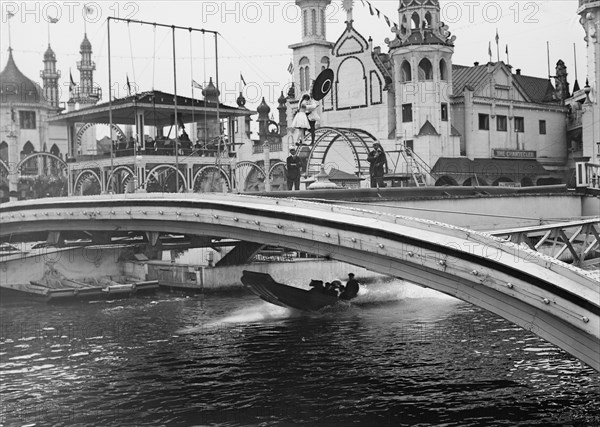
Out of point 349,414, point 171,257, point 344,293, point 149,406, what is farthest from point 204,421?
point 171,257

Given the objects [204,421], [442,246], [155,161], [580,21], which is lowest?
[204,421]

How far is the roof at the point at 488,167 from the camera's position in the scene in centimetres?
6619

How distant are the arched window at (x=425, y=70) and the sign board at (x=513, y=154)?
29.5 ft

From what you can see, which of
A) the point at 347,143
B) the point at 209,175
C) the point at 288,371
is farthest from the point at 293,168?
the point at 347,143

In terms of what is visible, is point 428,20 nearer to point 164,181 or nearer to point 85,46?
point 164,181

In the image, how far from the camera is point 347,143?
6378 centimetres

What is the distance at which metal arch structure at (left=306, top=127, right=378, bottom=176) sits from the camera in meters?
→ 57.8

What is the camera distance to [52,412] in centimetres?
2503

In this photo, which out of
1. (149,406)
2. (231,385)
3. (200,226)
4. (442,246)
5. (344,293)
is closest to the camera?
(442,246)

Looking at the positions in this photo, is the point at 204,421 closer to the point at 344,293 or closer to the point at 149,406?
the point at 149,406

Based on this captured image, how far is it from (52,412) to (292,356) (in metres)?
10.1

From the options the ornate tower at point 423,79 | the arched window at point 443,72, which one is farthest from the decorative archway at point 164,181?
the arched window at point 443,72

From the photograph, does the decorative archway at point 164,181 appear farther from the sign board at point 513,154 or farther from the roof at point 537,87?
the roof at point 537,87

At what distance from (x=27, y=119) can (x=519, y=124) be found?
205 ft
